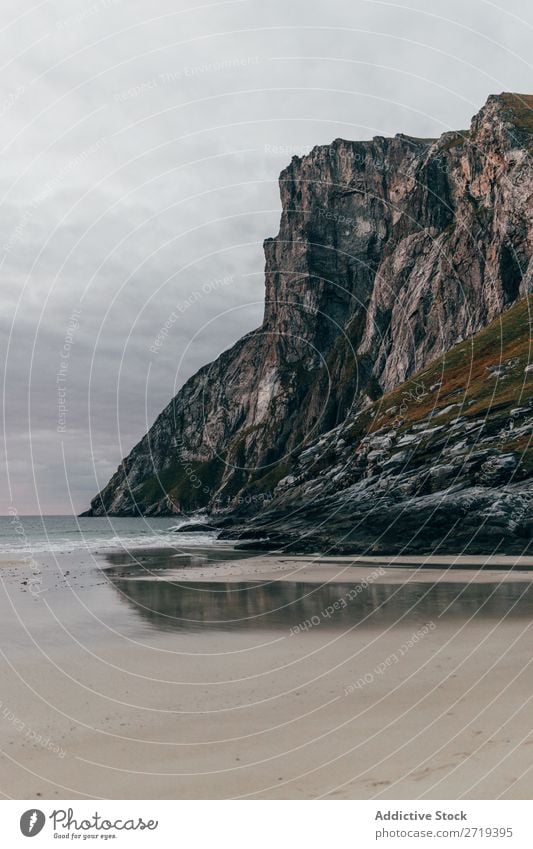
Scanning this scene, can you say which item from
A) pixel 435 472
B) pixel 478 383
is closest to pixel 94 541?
pixel 435 472

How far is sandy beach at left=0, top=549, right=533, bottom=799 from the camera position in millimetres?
8633

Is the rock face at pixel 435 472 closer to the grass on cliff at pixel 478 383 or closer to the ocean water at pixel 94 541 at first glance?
the grass on cliff at pixel 478 383

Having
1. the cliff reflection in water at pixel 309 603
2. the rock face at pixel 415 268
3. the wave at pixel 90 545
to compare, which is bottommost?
the cliff reflection in water at pixel 309 603

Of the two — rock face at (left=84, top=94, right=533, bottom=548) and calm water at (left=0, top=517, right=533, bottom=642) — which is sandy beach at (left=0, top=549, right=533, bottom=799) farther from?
rock face at (left=84, top=94, right=533, bottom=548)

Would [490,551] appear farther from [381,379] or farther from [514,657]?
[381,379]

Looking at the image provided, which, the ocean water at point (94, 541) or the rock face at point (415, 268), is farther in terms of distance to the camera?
the rock face at point (415, 268)

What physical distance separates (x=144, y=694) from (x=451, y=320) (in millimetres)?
126770

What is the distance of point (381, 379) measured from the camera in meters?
156
